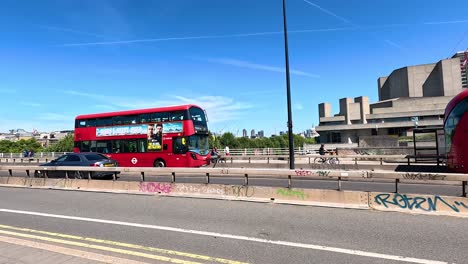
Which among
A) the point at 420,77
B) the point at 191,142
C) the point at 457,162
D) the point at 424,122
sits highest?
the point at 420,77

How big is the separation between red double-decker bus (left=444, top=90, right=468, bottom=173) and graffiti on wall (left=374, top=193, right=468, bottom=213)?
7247 millimetres

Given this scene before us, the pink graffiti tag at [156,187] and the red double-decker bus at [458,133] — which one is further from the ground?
the red double-decker bus at [458,133]

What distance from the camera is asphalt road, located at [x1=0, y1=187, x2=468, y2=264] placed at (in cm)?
479

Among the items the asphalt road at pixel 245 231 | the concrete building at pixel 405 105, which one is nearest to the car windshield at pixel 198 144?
the asphalt road at pixel 245 231

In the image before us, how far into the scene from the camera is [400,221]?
648 cm

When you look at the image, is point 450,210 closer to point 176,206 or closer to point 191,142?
point 176,206

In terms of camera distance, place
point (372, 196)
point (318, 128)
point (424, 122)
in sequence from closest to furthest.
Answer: point (372, 196)
point (424, 122)
point (318, 128)

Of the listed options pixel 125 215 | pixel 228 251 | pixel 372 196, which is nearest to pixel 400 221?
pixel 372 196

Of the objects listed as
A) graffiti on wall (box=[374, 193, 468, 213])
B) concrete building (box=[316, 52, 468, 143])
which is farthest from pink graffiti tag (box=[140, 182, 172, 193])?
concrete building (box=[316, 52, 468, 143])

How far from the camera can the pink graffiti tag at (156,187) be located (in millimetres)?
10539

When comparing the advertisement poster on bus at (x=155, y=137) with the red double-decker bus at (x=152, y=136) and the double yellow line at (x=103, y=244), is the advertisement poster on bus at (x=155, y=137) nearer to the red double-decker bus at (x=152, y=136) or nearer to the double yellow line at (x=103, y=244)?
the red double-decker bus at (x=152, y=136)

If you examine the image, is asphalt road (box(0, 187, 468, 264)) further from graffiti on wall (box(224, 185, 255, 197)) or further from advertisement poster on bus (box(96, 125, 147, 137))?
advertisement poster on bus (box(96, 125, 147, 137))

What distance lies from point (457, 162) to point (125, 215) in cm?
1343

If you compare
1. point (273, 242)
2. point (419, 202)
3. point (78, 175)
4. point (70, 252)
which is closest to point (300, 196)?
point (419, 202)
